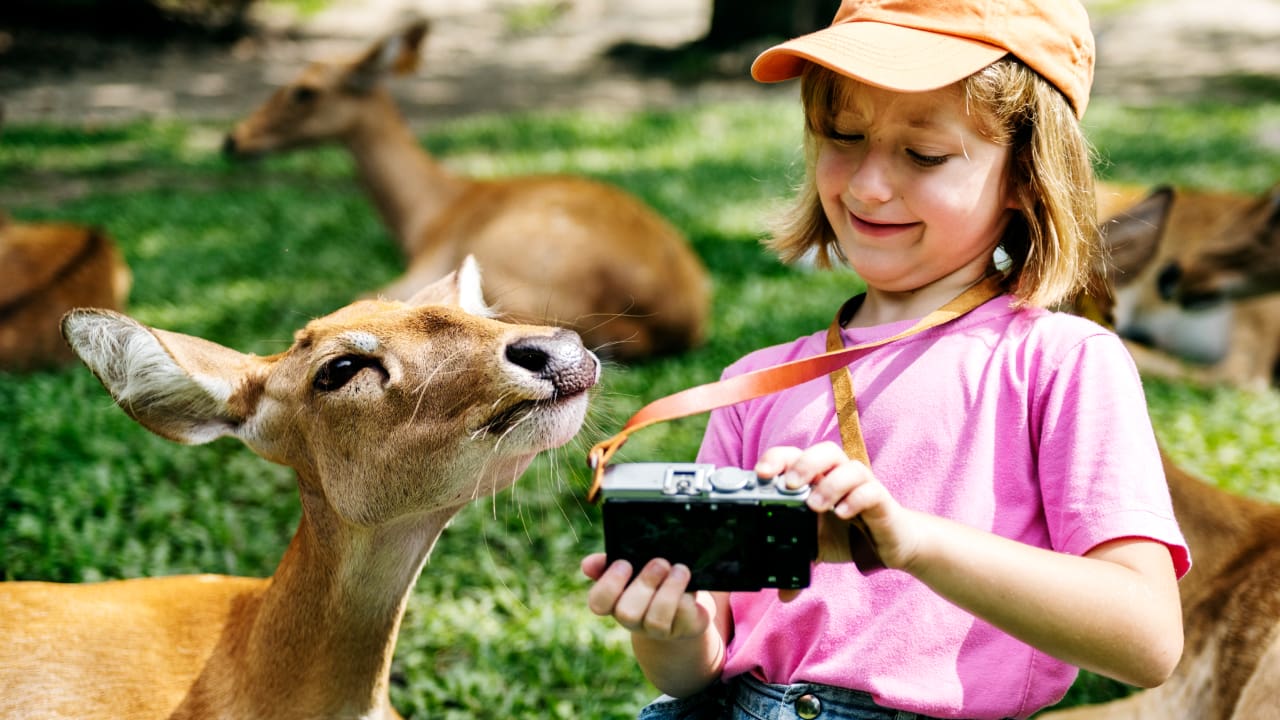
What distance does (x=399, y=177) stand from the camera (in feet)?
27.7

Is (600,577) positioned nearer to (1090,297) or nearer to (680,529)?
(680,529)

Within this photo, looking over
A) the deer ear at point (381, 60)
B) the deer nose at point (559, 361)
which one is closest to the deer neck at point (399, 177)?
the deer ear at point (381, 60)

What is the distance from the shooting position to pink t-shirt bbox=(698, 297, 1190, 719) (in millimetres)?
2137

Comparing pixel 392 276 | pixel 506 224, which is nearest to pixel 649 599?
pixel 506 224

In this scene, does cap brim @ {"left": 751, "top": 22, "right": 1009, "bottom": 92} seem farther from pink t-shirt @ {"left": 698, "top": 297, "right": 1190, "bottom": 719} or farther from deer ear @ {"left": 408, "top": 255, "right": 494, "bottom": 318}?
deer ear @ {"left": 408, "top": 255, "right": 494, "bottom": 318}

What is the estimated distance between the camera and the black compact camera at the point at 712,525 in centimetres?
188

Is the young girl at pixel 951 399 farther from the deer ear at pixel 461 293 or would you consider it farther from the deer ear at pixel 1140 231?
the deer ear at pixel 1140 231

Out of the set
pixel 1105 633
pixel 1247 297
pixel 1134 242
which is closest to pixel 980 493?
pixel 1105 633

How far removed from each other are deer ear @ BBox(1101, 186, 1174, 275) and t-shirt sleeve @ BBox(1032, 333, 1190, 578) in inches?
111

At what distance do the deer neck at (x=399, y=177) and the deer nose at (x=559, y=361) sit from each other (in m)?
5.81

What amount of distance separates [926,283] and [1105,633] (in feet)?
2.52

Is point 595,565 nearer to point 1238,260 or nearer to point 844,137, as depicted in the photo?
point 844,137

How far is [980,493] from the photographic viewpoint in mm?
2238

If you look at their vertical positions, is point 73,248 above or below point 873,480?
below
